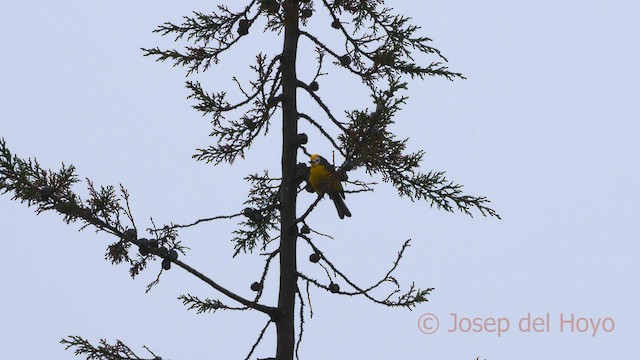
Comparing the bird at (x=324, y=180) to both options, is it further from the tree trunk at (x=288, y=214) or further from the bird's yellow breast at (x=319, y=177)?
the tree trunk at (x=288, y=214)

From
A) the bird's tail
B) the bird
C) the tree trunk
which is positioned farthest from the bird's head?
the bird's tail

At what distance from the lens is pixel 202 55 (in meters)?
7.59

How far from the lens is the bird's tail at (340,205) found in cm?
707

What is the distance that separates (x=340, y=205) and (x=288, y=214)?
22.8 inches

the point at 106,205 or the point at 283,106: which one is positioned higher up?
the point at 283,106

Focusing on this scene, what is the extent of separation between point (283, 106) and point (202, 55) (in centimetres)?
117

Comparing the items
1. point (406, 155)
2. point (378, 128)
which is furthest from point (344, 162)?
point (406, 155)

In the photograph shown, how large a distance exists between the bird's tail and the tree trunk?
445 mm

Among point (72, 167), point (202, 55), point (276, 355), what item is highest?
point (202, 55)

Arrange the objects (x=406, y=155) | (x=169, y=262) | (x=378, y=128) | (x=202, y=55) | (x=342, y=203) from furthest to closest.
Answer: (x=202, y=55)
(x=342, y=203)
(x=406, y=155)
(x=169, y=262)
(x=378, y=128)

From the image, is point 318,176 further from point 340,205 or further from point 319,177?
point 340,205

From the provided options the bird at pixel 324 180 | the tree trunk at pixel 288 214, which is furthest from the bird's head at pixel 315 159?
the tree trunk at pixel 288 214

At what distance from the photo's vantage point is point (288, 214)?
280 inches

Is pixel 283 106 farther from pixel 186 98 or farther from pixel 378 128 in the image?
pixel 378 128
